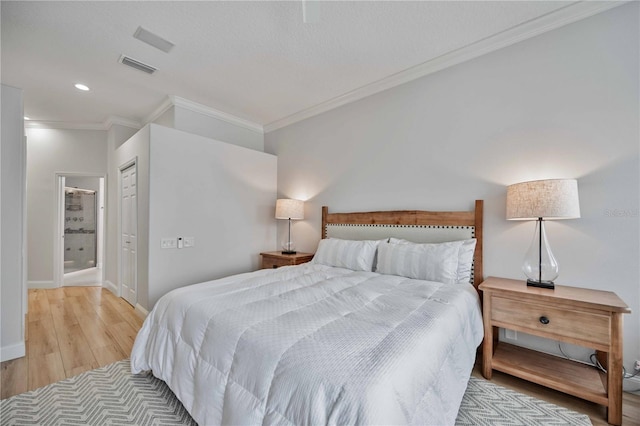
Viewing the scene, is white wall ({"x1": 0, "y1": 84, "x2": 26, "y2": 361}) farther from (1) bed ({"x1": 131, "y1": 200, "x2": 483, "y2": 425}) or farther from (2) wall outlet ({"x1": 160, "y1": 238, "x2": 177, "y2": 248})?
(1) bed ({"x1": 131, "y1": 200, "x2": 483, "y2": 425})

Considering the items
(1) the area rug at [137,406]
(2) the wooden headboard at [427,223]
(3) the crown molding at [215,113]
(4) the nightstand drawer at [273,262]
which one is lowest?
(1) the area rug at [137,406]

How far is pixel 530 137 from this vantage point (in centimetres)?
222

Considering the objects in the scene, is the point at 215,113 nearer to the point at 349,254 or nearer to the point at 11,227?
the point at 11,227

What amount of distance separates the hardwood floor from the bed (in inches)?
28.5

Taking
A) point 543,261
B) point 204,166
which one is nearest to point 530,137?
point 543,261

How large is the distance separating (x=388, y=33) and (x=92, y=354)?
12.7ft

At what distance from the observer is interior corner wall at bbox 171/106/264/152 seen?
11.7ft

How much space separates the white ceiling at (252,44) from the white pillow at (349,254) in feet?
6.11

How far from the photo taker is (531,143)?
2.22 m

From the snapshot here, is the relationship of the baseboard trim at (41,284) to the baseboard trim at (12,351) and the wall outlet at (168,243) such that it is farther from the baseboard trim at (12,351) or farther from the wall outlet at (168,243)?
the wall outlet at (168,243)

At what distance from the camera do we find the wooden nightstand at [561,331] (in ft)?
5.10

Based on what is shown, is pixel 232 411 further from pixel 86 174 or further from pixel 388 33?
pixel 86 174

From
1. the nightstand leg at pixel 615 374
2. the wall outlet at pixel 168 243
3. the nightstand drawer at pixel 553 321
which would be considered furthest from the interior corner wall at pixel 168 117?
the nightstand leg at pixel 615 374

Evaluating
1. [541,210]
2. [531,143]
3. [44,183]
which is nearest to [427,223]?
[541,210]
